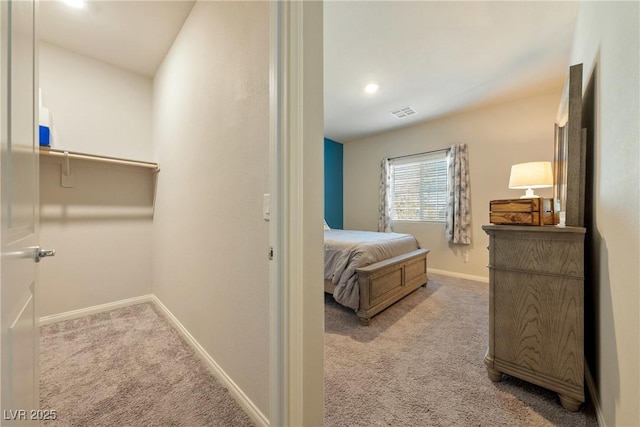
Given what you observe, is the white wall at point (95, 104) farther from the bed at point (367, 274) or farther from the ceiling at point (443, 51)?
the bed at point (367, 274)

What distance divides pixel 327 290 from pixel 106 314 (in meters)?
2.20

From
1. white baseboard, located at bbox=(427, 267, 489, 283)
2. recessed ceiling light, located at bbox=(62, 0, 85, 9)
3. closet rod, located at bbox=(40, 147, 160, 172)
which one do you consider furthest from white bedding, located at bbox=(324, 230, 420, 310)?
recessed ceiling light, located at bbox=(62, 0, 85, 9)

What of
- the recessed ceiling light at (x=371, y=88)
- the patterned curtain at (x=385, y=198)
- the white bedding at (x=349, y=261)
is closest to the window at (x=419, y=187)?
the patterned curtain at (x=385, y=198)

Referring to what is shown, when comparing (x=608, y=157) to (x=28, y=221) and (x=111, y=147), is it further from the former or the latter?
(x=111, y=147)

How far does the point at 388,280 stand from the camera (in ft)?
8.30

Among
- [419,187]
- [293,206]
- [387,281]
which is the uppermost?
[419,187]

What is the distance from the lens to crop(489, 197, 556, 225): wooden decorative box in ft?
4.56

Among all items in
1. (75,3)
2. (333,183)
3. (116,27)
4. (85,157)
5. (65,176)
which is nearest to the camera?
(75,3)

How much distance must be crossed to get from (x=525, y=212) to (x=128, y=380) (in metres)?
2.56

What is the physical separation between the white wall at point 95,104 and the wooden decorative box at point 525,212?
3.34 m

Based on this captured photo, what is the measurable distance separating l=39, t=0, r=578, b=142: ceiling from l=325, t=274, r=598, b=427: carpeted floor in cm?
254

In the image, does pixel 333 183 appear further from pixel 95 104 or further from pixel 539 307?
pixel 539 307

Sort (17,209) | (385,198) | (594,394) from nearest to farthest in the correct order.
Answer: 1. (17,209)
2. (594,394)
3. (385,198)

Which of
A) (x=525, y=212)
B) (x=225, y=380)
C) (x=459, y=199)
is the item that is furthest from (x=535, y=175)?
(x=225, y=380)
